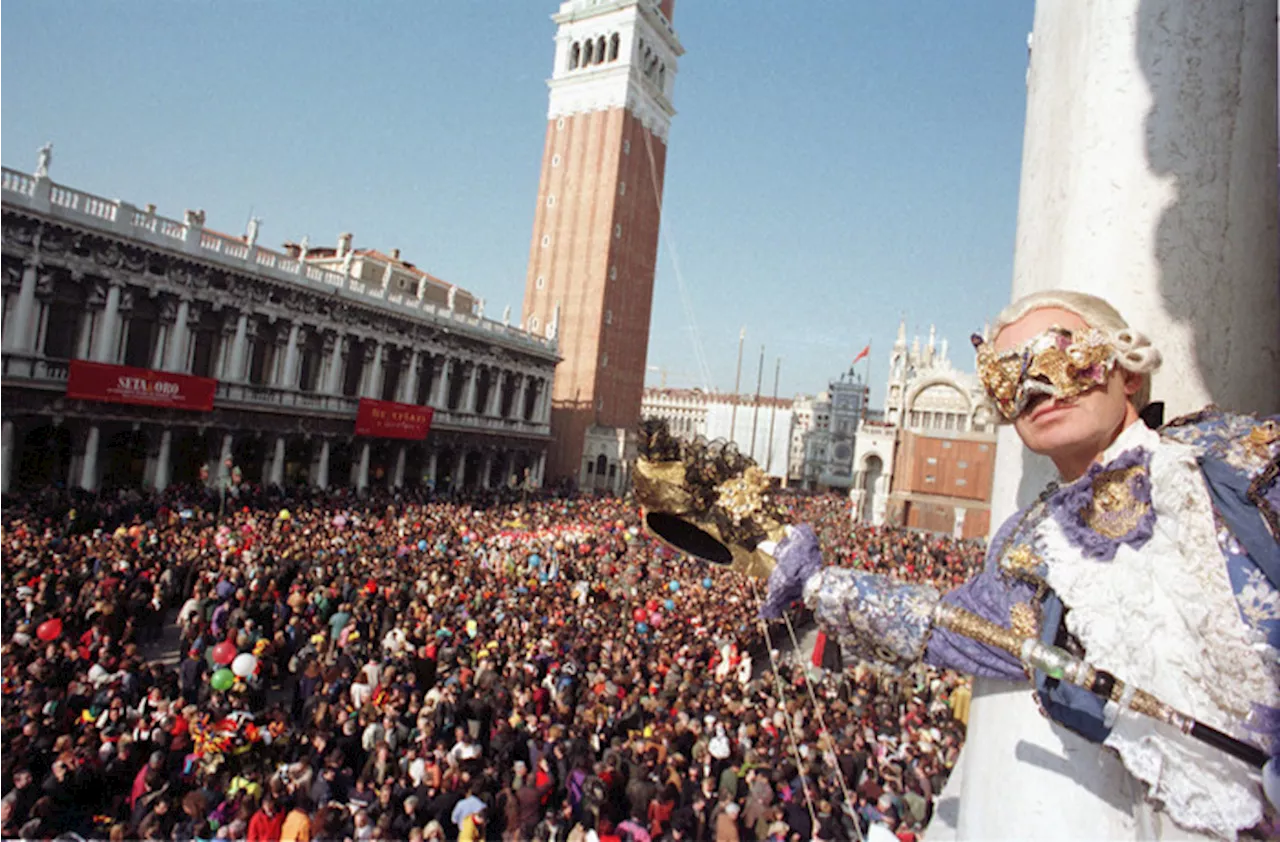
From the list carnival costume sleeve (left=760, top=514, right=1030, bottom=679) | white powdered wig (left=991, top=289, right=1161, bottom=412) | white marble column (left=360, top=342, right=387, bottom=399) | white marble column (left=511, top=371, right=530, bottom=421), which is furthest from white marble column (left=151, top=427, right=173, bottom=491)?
white powdered wig (left=991, top=289, right=1161, bottom=412)

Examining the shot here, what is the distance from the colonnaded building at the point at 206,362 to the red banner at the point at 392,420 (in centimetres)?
8

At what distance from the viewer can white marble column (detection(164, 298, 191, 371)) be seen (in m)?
26.4

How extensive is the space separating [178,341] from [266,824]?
24757 mm

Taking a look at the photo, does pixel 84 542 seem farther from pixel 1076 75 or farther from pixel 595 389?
pixel 595 389

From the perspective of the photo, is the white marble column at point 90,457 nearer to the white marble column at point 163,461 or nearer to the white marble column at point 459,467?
the white marble column at point 163,461

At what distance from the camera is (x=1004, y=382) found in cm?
181

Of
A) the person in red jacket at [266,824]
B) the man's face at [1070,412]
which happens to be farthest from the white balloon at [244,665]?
the man's face at [1070,412]

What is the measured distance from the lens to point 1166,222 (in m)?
Result: 1.99

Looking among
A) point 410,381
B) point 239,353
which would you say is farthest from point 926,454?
point 239,353

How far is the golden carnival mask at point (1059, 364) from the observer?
174 cm

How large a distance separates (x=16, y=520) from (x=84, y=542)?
294cm

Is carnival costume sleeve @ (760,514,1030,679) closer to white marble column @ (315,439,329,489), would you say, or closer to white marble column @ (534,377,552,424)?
white marble column @ (315,439,329,489)

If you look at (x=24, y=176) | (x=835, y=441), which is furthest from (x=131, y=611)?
(x=835, y=441)

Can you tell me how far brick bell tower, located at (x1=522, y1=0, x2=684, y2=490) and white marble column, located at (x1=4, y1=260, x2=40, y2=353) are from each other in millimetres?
28877
